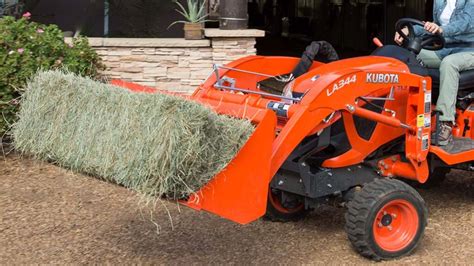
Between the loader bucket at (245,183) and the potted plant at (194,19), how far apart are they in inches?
184

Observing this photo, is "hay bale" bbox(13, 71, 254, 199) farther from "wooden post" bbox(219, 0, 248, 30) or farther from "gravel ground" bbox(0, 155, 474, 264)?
"wooden post" bbox(219, 0, 248, 30)

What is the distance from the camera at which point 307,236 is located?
5.02 m

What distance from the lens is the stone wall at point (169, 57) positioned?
8.29 meters

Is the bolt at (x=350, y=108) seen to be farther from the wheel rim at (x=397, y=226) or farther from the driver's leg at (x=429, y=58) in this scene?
the driver's leg at (x=429, y=58)

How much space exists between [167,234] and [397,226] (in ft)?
5.14

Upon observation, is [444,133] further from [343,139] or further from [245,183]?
[245,183]

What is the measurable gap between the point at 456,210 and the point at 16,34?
14.2 feet

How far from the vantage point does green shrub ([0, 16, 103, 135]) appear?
6.42 meters

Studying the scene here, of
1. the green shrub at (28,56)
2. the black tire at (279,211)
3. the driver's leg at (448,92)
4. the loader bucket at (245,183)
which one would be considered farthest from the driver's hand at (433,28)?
the green shrub at (28,56)

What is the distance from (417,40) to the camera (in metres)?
5.08

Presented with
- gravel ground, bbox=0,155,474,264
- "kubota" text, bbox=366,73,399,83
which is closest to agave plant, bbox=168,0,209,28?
gravel ground, bbox=0,155,474,264

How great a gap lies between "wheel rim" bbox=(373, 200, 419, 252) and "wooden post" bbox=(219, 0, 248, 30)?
166 inches

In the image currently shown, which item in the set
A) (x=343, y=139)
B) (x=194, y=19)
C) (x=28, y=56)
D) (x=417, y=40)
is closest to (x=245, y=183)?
(x=343, y=139)

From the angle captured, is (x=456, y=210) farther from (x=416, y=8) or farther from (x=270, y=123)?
(x=416, y=8)
